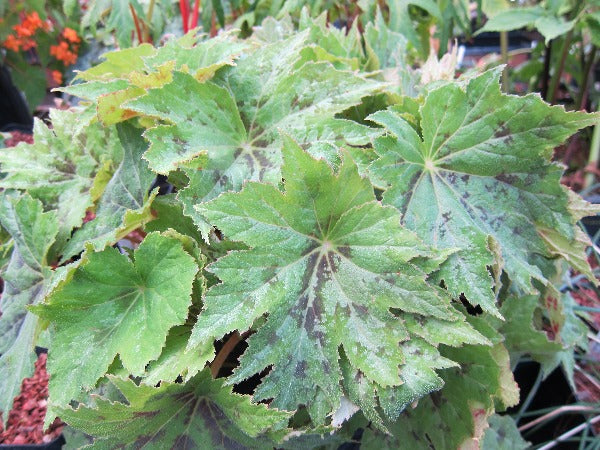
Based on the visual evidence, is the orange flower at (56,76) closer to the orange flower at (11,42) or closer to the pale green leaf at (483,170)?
the orange flower at (11,42)

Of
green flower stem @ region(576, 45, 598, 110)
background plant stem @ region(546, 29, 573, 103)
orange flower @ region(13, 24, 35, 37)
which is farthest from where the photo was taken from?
orange flower @ region(13, 24, 35, 37)

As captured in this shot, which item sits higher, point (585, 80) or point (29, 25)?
point (29, 25)

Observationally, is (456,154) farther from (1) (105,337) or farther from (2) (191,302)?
(1) (105,337)

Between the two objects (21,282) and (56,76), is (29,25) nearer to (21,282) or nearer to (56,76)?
(56,76)

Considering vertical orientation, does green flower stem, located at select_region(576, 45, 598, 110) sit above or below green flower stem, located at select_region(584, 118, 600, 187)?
above

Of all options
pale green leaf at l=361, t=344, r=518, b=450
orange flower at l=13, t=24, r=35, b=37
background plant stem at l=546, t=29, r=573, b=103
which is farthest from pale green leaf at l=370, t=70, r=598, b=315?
orange flower at l=13, t=24, r=35, b=37

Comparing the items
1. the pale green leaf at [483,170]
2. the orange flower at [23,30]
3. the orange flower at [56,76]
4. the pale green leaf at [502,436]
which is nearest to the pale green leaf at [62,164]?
the pale green leaf at [483,170]

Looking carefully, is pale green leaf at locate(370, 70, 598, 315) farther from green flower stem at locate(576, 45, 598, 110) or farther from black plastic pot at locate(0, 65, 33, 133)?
black plastic pot at locate(0, 65, 33, 133)

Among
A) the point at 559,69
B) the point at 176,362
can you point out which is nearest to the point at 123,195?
the point at 176,362
